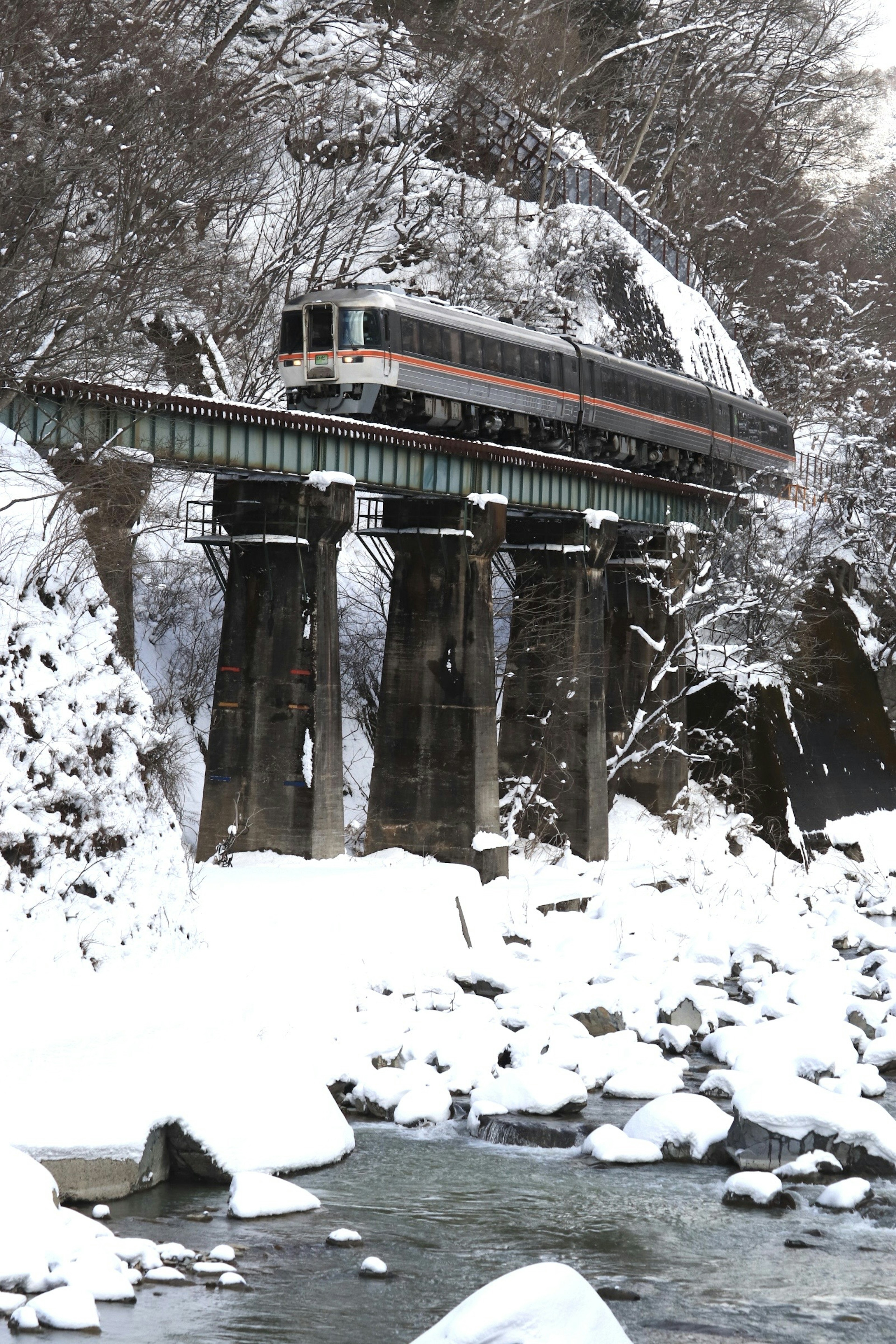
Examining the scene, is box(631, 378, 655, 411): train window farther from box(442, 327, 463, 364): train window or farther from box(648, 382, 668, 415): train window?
box(442, 327, 463, 364): train window

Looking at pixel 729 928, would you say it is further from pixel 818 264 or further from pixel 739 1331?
pixel 818 264

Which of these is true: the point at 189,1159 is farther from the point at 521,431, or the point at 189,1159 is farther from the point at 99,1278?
the point at 521,431

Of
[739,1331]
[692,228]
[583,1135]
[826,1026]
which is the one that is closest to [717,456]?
[692,228]

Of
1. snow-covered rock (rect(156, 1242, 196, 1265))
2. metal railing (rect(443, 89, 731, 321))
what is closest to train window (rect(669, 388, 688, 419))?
metal railing (rect(443, 89, 731, 321))

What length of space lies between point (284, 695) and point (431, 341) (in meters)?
9.40

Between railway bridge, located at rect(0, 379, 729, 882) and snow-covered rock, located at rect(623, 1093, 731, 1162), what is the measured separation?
43.0ft

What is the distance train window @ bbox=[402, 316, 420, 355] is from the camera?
31812 millimetres

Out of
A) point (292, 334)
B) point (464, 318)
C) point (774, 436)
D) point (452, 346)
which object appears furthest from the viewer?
point (774, 436)

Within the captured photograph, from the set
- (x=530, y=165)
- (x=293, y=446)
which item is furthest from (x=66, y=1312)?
(x=530, y=165)

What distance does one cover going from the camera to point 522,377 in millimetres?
35875

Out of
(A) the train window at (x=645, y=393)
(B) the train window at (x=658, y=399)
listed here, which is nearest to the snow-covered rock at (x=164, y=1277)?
(A) the train window at (x=645, y=393)

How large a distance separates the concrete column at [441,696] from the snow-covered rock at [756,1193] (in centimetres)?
1705

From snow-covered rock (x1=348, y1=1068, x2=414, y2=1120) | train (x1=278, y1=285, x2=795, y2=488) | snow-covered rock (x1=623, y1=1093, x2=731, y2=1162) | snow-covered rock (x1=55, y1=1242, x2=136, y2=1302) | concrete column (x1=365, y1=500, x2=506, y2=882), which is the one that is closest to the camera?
snow-covered rock (x1=55, y1=1242, x2=136, y2=1302)

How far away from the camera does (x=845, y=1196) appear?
13242 mm
